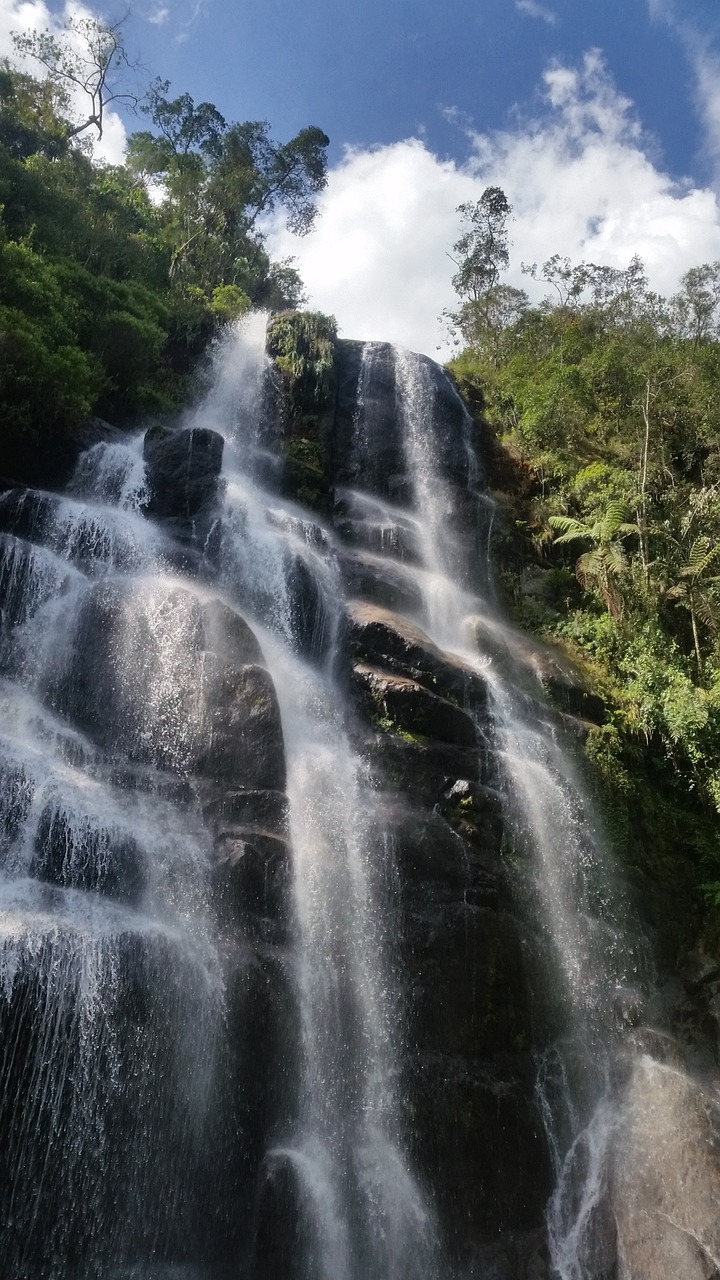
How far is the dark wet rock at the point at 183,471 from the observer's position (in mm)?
14305

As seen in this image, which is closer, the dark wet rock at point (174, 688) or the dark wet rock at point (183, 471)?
the dark wet rock at point (174, 688)

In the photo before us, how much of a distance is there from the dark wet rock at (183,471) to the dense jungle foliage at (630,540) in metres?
6.73

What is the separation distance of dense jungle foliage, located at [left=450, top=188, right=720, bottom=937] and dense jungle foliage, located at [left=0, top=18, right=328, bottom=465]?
8.17 metres

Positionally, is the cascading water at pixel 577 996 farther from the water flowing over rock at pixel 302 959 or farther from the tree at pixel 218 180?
the tree at pixel 218 180

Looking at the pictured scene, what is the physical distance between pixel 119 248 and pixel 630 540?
1477 cm

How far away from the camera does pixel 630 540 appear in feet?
58.4

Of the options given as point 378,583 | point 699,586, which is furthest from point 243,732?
point 699,586

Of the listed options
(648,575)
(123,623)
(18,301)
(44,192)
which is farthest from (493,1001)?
(44,192)

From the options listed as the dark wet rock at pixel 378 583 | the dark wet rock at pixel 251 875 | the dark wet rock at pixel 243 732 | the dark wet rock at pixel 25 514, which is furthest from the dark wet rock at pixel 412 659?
the dark wet rock at pixel 25 514

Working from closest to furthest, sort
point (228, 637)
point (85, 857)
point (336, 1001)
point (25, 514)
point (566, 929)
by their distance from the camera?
point (85, 857) < point (336, 1001) < point (566, 929) < point (228, 637) < point (25, 514)

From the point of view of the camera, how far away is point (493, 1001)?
961 cm

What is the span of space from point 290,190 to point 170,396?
18515mm

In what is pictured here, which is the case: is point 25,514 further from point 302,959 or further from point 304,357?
point 304,357

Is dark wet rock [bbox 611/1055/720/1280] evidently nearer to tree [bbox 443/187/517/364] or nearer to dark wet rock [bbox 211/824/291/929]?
dark wet rock [bbox 211/824/291/929]
